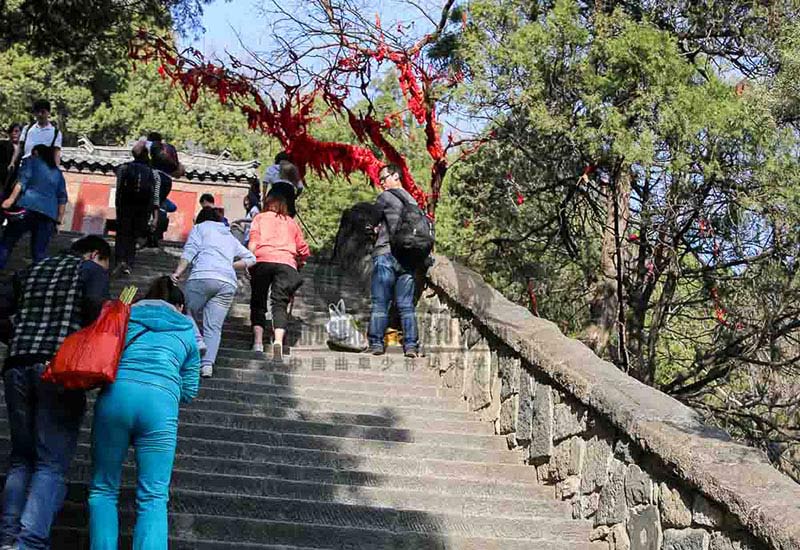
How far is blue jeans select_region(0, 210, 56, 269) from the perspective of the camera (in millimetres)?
9242

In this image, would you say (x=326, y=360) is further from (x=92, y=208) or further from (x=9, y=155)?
(x=92, y=208)

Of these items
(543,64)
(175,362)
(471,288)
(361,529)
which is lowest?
(361,529)

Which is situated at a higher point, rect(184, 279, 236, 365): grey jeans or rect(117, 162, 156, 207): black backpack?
rect(117, 162, 156, 207): black backpack

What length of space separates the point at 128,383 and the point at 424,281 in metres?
5.08

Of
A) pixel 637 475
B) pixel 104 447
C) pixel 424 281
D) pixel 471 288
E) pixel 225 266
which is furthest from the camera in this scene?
pixel 424 281

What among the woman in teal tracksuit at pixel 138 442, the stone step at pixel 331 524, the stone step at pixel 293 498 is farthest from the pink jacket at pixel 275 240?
the woman in teal tracksuit at pixel 138 442

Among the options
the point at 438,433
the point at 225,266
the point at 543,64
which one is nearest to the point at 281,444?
the point at 438,433

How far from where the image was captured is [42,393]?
4621mm

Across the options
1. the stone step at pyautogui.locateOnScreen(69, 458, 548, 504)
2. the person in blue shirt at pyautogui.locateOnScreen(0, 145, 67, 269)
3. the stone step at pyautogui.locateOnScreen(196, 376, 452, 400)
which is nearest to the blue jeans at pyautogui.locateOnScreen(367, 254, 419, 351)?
the stone step at pyautogui.locateOnScreen(196, 376, 452, 400)

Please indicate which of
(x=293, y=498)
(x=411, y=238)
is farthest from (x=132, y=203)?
(x=293, y=498)

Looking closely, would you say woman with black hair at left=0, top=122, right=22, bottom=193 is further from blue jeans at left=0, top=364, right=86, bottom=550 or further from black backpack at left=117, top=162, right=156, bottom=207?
blue jeans at left=0, top=364, right=86, bottom=550

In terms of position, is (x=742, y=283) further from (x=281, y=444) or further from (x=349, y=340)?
(x=281, y=444)

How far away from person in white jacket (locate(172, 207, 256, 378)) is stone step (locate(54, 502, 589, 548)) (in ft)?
7.10

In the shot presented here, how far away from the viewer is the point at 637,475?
17.0 ft
